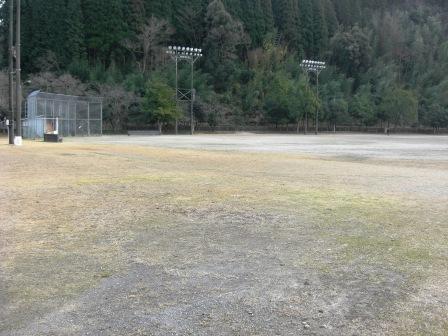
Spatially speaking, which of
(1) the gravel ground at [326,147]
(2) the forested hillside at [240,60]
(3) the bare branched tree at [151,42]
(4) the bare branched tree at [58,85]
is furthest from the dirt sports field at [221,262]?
(3) the bare branched tree at [151,42]

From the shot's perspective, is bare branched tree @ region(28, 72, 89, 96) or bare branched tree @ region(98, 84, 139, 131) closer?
bare branched tree @ region(28, 72, 89, 96)

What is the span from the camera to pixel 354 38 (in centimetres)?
9406

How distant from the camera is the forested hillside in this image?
72.7 metres

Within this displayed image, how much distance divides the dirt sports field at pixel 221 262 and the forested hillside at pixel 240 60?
184 ft

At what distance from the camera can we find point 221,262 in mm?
5375

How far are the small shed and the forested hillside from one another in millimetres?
11100

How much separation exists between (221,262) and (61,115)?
4415cm

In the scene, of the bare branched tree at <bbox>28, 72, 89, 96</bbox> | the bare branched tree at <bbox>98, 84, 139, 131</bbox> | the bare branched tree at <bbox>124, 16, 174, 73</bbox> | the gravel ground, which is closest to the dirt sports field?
the gravel ground

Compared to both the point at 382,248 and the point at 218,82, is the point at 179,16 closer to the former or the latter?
the point at 218,82

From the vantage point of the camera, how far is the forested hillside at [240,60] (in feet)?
238

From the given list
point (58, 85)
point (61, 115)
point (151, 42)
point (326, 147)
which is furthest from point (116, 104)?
point (326, 147)

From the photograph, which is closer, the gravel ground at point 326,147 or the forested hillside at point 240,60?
the gravel ground at point 326,147

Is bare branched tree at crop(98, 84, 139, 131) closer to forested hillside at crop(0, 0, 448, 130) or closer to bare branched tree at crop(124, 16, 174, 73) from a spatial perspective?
forested hillside at crop(0, 0, 448, 130)

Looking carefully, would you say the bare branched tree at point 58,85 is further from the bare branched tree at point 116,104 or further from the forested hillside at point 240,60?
the bare branched tree at point 116,104
